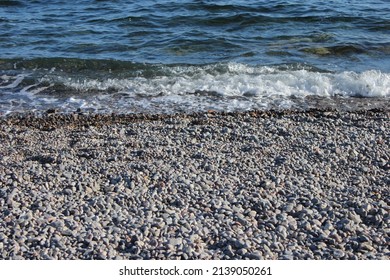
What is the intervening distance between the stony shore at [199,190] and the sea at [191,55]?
6.95 ft

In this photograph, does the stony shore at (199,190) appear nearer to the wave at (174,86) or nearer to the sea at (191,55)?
the wave at (174,86)

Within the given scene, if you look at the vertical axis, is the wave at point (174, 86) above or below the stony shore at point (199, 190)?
below

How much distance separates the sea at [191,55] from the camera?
42.7ft

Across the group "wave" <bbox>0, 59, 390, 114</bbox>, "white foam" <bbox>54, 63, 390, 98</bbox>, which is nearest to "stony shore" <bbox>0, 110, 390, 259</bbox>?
"wave" <bbox>0, 59, 390, 114</bbox>

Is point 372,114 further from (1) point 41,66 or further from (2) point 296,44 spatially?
(1) point 41,66

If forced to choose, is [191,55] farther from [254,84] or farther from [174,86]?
[254,84]

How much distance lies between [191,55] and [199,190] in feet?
27.9

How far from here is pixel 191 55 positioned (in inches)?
622

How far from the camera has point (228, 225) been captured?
273 inches

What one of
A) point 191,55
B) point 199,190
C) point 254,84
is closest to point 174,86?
point 254,84

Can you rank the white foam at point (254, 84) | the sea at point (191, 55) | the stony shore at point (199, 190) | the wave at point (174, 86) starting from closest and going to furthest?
the stony shore at point (199, 190), the wave at point (174, 86), the sea at point (191, 55), the white foam at point (254, 84)

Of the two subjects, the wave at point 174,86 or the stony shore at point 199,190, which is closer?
the stony shore at point 199,190

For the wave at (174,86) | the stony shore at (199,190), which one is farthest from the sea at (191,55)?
the stony shore at (199,190)
